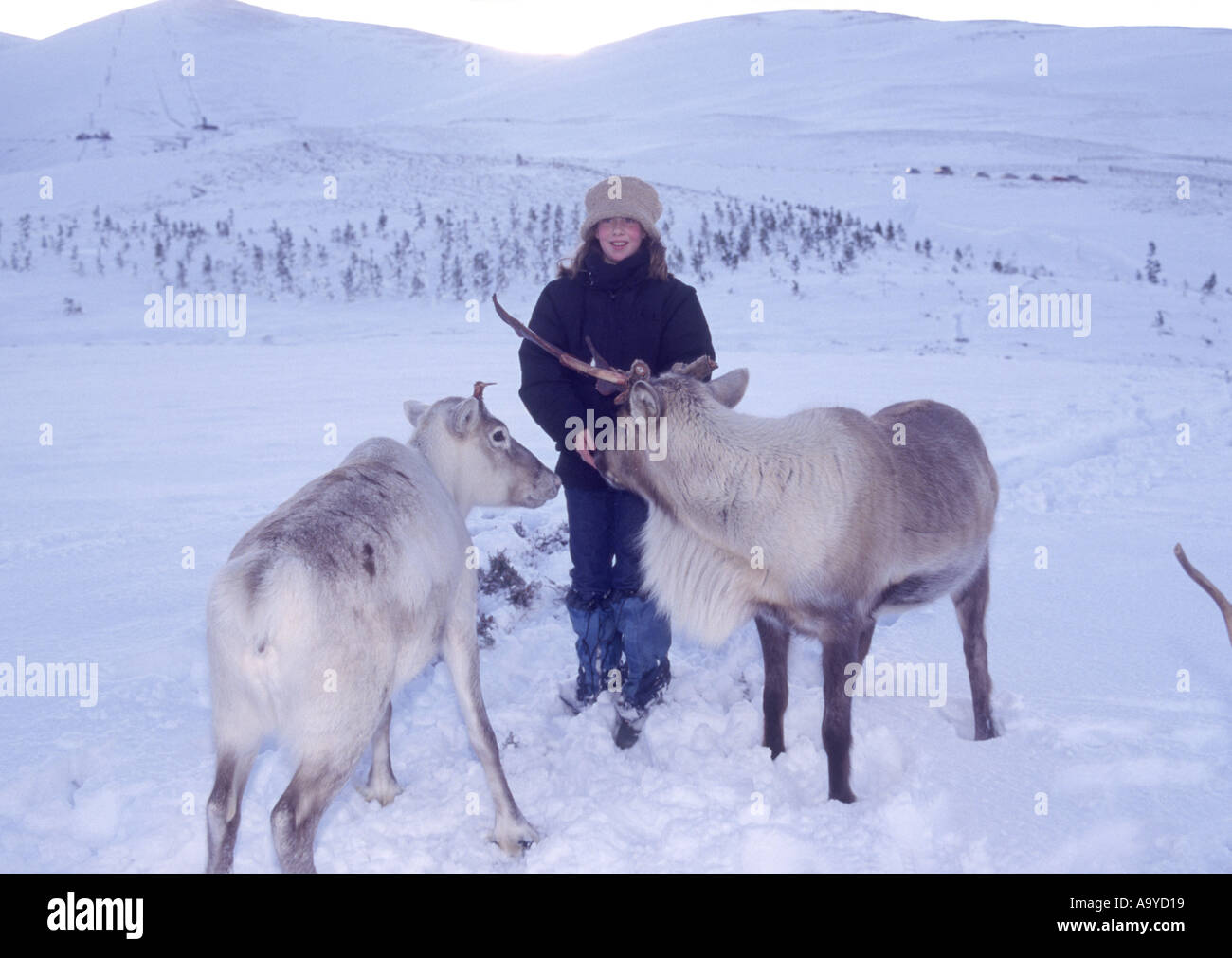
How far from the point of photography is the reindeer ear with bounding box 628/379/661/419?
13.0 feet

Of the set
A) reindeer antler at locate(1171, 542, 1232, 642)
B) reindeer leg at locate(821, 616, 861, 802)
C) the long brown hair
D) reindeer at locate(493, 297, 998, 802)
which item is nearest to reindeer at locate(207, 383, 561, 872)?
reindeer at locate(493, 297, 998, 802)

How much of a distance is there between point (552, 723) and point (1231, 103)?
53.3 m

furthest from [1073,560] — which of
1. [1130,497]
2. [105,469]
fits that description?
[105,469]

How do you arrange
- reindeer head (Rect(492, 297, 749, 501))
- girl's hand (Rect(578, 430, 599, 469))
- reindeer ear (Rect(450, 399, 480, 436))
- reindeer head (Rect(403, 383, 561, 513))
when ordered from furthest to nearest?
1. reindeer head (Rect(403, 383, 561, 513))
2. reindeer ear (Rect(450, 399, 480, 436))
3. girl's hand (Rect(578, 430, 599, 469))
4. reindeer head (Rect(492, 297, 749, 501))

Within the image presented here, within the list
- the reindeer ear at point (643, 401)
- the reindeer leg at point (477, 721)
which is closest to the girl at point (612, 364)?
the reindeer ear at point (643, 401)

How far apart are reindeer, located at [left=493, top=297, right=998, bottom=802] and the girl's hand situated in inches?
2.6

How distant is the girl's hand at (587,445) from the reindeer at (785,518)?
65 mm

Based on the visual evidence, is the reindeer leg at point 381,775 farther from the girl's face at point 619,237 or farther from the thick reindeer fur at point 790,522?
the girl's face at point 619,237

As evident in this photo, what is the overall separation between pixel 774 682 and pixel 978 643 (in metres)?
1.03

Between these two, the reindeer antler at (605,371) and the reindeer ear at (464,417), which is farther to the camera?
→ the reindeer ear at (464,417)

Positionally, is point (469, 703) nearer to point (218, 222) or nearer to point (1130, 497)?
point (1130, 497)

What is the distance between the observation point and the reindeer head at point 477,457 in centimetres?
479

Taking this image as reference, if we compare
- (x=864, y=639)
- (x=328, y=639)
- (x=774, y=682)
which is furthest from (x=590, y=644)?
(x=328, y=639)

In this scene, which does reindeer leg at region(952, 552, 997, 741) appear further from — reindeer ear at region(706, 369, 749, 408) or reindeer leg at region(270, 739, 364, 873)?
reindeer leg at region(270, 739, 364, 873)
